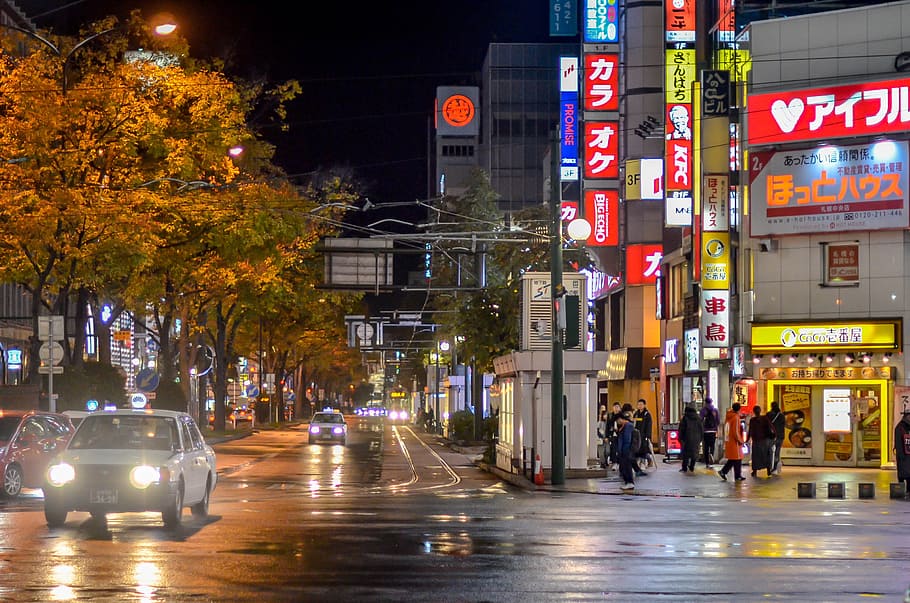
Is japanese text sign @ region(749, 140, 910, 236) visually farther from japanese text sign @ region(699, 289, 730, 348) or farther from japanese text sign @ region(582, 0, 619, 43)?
japanese text sign @ region(582, 0, 619, 43)

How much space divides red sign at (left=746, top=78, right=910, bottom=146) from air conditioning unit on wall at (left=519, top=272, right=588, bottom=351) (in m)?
9.22

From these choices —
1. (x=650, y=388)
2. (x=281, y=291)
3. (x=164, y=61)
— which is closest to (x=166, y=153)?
(x=164, y=61)

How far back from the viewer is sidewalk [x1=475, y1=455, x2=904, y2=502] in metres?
29.1

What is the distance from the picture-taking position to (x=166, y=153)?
42.7 metres

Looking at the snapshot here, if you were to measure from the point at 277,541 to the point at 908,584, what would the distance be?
7.71m

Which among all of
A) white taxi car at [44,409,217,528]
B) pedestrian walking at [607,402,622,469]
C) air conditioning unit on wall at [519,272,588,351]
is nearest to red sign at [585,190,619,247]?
pedestrian walking at [607,402,622,469]

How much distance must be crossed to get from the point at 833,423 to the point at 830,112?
346 inches

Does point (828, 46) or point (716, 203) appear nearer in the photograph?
point (828, 46)

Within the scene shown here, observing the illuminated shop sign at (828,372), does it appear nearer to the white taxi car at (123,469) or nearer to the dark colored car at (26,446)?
the dark colored car at (26,446)

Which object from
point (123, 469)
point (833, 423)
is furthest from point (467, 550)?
point (833, 423)

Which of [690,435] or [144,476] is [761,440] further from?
[144,476]

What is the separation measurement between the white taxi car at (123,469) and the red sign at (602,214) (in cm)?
3605

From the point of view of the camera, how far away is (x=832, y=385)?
40.2 meters

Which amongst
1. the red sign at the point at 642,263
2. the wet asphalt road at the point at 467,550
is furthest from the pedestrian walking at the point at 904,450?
the red sign at the point at 642,263
